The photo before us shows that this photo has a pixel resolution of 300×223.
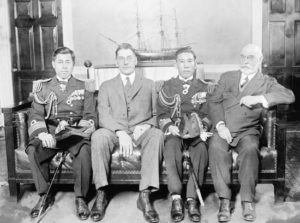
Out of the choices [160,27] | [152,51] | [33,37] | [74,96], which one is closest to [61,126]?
[74,96]

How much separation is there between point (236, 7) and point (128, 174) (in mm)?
3852

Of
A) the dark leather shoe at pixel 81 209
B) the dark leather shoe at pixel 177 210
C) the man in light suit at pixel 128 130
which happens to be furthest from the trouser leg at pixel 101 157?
the dark leather shoe at pixel 177 210

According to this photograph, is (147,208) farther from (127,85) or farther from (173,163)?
(127,85)

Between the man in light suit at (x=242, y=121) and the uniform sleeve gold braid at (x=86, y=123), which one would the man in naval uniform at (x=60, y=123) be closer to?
the uniform sleeve gold braid at (x=86, y=123)

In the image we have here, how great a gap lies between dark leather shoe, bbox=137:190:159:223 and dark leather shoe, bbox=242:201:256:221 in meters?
0.56

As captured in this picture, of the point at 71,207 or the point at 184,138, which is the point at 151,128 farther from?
the point at 71,207

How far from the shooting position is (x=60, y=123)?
116 inches

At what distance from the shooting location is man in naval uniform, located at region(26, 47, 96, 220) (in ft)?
8.96

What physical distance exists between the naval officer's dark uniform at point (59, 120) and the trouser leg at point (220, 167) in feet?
2.72

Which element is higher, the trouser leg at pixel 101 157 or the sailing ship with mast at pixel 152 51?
the sailing ship with mast at pixel 152 51

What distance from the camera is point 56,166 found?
9.27 feet

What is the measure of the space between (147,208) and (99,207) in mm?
315

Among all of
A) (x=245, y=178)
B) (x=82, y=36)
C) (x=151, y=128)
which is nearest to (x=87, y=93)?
(x=151, y=128)

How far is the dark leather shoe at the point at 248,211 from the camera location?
8.32 feet
